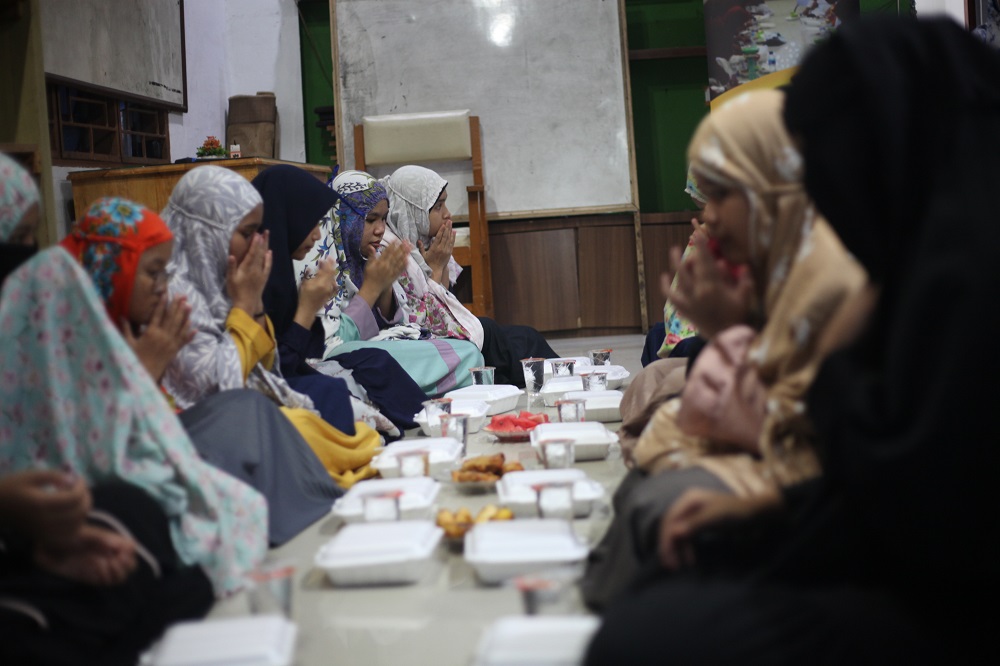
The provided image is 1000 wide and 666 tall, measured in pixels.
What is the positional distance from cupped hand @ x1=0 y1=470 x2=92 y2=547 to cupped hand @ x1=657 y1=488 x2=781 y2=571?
0.78 m

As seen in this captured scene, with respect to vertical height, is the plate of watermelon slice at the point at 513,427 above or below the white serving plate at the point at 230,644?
above

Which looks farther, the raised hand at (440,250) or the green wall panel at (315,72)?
the green wall panel at (315,72)

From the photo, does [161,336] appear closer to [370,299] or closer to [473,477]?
[473,477]

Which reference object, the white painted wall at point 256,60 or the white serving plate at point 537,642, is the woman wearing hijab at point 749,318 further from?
the white painted wall at point 256,60

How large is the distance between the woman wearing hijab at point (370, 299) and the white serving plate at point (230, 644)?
208cm

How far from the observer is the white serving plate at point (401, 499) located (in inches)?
75.5

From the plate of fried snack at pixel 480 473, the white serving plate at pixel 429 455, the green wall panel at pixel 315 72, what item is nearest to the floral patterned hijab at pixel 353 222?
the white serving plate at pixel 429 455

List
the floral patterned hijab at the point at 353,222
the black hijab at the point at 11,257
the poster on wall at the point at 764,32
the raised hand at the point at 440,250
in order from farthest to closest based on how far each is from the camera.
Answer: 1. the poster on wall at the point at 764,32
2. the raised hand at the point at 440,250
3. the floral patterned hijab at the point at 353,222
4. the black hijab at the point at 11,257

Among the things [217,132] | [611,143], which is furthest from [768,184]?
[217,132]

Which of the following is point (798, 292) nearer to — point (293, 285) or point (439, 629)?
point (439, 629)

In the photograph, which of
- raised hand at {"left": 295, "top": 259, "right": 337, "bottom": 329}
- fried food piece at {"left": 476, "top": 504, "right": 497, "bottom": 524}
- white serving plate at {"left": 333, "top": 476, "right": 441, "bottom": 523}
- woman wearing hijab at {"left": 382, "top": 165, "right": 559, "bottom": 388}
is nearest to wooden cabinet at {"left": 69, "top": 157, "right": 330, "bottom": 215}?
woman wearing hijab at {"left": 382, "top": 165, "right": 559, "bottom": 388}

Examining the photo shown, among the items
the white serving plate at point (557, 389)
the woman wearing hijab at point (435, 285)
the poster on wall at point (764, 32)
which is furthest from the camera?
the poster on wall at point (764, 32)

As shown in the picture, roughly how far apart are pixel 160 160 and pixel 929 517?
5197mm

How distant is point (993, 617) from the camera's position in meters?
1.02
